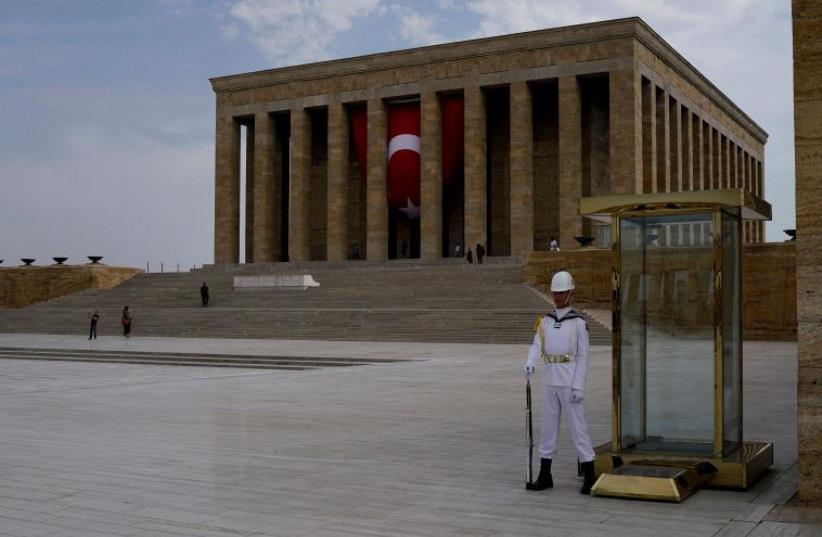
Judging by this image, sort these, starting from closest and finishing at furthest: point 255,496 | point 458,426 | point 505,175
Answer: point 255,496
point 458,426
point 505,175

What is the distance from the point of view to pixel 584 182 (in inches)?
1804

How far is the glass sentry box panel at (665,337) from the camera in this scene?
7184mm

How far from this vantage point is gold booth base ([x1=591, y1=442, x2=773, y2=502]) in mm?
6195

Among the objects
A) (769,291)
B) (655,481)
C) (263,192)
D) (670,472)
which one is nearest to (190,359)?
(670,472)

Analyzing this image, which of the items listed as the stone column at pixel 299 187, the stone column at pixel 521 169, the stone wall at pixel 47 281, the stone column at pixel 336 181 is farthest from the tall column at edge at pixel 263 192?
the stone column at pixel 521 169

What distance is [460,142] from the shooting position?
4625 centimetres

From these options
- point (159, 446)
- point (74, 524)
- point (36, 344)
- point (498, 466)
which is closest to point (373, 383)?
point (159, 446)

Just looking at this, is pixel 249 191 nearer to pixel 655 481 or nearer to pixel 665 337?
pixel 665 337

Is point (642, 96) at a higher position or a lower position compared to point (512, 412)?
higher

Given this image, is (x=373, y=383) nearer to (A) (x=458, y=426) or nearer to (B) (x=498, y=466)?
(A) (x=458, y=426)

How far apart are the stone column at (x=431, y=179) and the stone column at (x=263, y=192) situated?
30.7 feet

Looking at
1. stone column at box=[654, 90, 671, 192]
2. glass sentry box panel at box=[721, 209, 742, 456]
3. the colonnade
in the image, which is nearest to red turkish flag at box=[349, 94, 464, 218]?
the colonnade

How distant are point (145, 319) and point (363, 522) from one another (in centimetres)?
2915

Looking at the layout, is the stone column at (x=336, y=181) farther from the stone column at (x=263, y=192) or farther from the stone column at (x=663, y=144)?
the stone column at (x=663, y=144)
